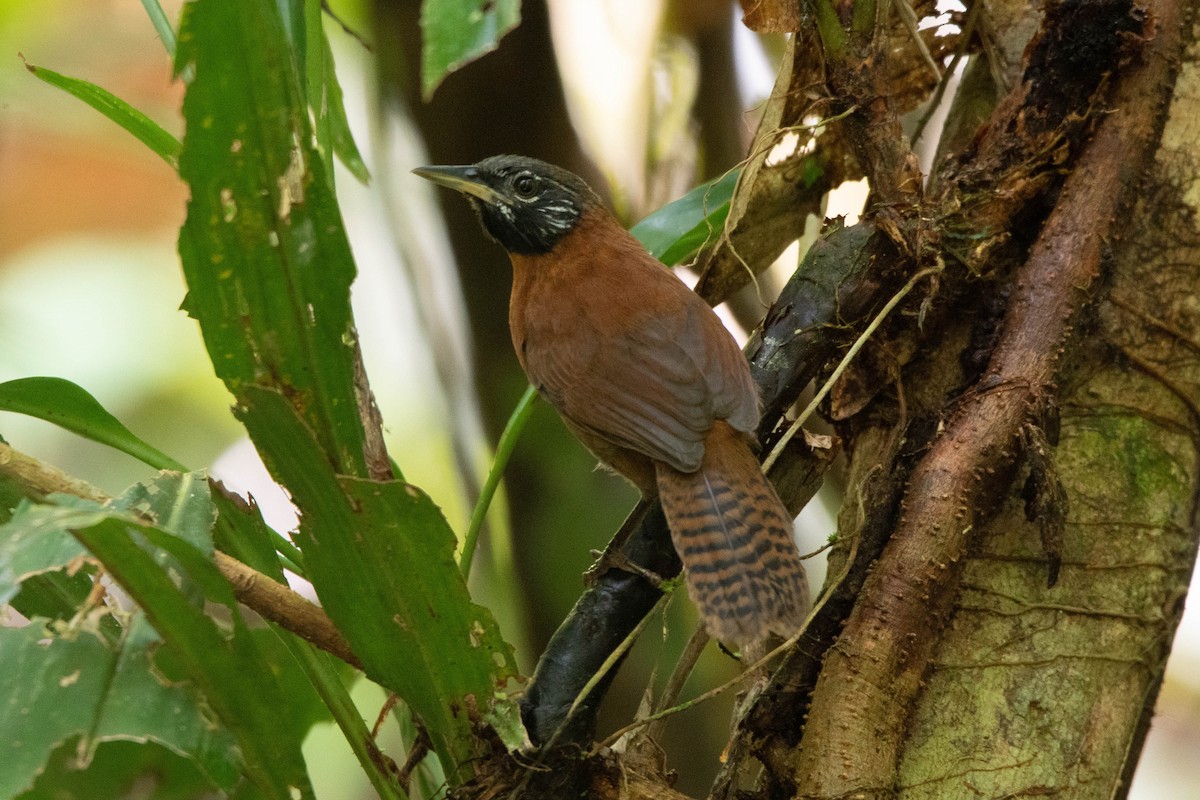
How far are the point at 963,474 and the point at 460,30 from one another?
1458mm

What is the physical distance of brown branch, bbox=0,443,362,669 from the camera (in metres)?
1.77

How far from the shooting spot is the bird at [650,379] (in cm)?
198

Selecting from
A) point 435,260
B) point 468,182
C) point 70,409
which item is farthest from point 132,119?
point 435,260

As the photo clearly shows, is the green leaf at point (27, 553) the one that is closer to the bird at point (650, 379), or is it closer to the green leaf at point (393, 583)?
the green leaf at point (393, 583)

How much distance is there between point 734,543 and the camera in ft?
6.61

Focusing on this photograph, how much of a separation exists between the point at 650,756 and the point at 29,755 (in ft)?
3.81

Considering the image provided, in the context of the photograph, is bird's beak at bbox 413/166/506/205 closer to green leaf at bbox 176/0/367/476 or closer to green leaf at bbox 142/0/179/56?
green leaf at bbox 142/0/179/56

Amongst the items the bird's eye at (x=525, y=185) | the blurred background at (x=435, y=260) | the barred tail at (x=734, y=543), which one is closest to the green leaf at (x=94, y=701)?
the barred tail at (x=734, y=543)

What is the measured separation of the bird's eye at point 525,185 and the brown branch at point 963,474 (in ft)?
Answer: 4.33

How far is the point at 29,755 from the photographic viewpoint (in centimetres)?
140

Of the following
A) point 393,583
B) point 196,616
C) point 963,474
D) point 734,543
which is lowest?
point 196,616

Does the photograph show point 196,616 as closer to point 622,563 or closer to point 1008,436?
point 622,563

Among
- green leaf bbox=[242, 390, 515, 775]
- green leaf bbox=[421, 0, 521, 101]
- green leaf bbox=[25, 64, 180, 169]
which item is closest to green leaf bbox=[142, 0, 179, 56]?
green leaf bbox=[25, 64, 180, 169]

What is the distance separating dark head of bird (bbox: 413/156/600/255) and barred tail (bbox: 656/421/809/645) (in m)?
0.90
